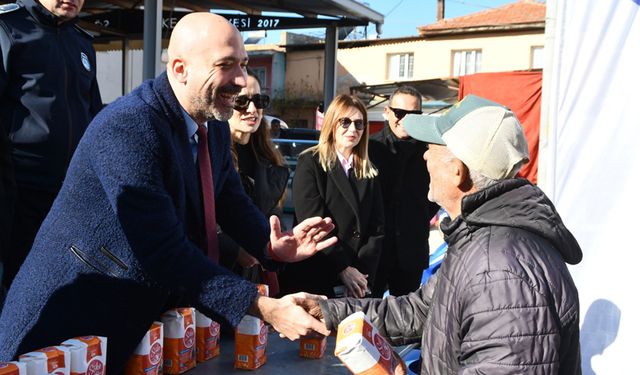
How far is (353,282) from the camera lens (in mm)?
3521

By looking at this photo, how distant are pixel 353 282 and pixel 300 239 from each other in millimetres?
1269

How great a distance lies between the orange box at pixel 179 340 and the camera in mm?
2016

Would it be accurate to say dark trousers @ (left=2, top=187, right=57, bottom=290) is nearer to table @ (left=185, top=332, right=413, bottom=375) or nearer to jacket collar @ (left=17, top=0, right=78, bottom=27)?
jacket collar @ (left=17, top=0, right=78, bottom=27)

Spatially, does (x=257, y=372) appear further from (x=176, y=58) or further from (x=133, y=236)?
(x=176, y=58)

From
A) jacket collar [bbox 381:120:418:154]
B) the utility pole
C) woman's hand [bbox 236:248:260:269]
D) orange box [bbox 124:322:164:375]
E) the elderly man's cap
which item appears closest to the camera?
the elderly man's cap

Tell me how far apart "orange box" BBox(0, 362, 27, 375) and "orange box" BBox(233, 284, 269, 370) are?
70cm

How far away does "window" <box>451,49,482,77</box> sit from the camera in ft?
94.2

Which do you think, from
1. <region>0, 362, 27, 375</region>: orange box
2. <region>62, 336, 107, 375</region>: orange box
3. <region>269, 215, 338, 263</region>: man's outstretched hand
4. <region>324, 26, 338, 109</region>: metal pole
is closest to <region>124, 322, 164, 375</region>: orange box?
<region>62, 336, 107, 375</region>: orange box

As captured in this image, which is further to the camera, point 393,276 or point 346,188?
point 393,276

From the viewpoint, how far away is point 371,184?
3848 mm

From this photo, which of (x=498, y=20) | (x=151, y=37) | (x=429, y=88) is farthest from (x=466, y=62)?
(x=151, y=37)

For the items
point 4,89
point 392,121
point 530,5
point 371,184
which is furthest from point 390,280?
point 530,5

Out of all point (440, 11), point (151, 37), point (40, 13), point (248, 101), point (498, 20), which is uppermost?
point (440, 11)

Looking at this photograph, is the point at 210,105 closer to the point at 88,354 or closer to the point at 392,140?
the point at 88,354
